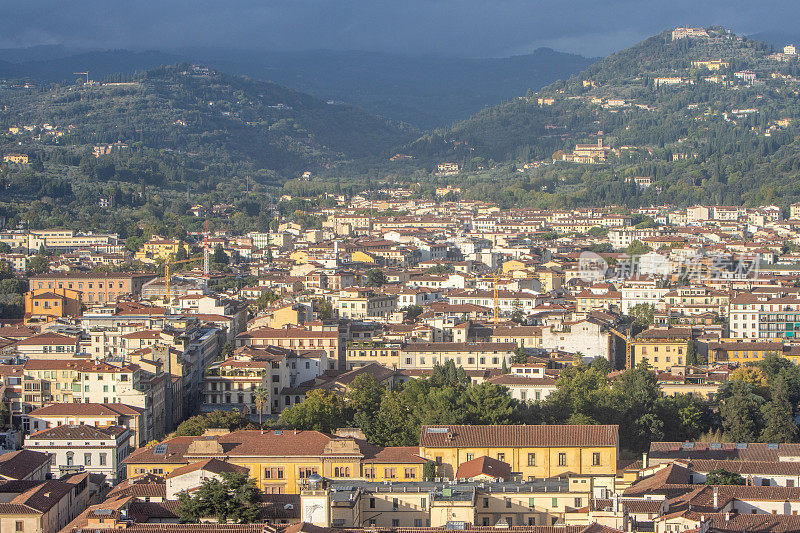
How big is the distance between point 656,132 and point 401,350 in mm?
90962

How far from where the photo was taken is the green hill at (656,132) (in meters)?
99.4

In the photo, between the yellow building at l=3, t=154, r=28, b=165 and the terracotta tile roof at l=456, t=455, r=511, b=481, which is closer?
the terracotta tile roof at l=456, t=455, r=511, b=481

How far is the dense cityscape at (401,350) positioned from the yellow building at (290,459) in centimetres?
5

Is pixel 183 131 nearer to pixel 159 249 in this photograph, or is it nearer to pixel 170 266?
pixel 159 249

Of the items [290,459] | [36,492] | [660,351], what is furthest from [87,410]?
[660,351]

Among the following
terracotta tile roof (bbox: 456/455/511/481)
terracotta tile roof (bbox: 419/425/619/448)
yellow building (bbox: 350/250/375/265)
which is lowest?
terracotta tile roof (bbox: 456/455/511/481)

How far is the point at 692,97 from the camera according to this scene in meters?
135

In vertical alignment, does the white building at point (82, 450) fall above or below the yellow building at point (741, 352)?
below

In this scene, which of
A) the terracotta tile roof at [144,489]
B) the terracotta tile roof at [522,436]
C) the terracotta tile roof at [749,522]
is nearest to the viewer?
the terracotta tile roof at [749,522]

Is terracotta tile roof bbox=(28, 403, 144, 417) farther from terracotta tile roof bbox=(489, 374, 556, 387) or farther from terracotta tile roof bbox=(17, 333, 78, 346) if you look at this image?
terracotta tile roof bbox=(489, 374, 556, 387)

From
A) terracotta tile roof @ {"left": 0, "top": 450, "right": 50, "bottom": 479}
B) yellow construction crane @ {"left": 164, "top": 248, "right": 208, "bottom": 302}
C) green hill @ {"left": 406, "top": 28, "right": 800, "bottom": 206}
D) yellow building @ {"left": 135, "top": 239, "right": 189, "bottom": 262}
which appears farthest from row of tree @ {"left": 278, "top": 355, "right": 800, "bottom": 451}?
green hill @ {"left": 406, "top": 28, "right": 800, "bottom": 206}

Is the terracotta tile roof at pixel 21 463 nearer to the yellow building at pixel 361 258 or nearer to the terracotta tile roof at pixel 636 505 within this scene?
the terracotta tile roof at pixel 636 505

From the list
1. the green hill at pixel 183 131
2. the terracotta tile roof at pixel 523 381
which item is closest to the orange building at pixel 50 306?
the terracotta tile roof at pixel 523 381

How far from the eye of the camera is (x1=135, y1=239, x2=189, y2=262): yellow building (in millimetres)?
66312
